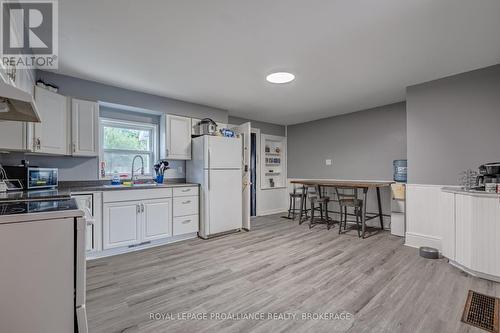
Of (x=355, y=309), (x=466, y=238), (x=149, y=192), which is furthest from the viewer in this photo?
(x=149, y=192)

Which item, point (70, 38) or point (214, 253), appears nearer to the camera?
point (70, 38)

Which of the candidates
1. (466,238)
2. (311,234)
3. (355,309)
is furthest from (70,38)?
(466,238)

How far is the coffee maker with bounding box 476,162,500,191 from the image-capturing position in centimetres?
238

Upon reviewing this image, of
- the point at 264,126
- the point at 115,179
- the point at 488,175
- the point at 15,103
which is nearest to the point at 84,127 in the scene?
the point at 115,179

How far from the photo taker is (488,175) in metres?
2.42

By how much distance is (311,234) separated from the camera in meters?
3.91

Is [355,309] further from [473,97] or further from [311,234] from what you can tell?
[473,97]

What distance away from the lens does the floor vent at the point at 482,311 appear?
1.61 meters

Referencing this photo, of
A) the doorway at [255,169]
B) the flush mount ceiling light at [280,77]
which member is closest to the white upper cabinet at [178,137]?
the flush mount ceiling light at [280,77]

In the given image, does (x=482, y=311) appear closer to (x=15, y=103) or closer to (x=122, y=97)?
(x=15, y=103)

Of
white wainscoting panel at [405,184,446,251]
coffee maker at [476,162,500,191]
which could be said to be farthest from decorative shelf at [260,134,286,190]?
coffee maker at [476,162,500,191]

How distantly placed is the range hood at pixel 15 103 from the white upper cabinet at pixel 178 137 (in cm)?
204

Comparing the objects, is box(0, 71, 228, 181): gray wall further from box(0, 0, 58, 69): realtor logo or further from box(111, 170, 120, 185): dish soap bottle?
box(0, 0, 58, 69): realtor logo

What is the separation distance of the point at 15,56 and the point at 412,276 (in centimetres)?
423
